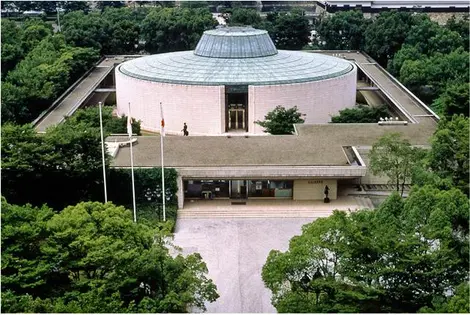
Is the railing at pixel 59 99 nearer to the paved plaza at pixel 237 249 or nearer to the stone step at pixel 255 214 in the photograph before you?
the stone step at pixel 255 214

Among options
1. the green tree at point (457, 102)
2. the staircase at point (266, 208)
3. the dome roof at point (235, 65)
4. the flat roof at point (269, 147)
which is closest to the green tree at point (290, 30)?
the dome roof at point (235, 65)

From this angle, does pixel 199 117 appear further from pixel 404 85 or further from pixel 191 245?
pixel 404 85

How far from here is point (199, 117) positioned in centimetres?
4409

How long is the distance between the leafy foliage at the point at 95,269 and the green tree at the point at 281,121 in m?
20.1

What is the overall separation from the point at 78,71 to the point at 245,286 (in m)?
37.8

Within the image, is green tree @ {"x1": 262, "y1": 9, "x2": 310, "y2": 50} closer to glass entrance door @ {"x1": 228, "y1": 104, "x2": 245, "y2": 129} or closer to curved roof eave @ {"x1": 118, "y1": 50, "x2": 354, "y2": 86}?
curved roof eave @ {"x1": 118, "y1": 50, "x2": 354, "y2": 86}

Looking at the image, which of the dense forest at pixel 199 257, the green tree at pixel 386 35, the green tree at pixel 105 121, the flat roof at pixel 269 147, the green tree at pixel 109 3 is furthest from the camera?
the green tree at pixel 109 3

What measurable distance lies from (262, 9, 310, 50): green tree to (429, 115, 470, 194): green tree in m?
45.3

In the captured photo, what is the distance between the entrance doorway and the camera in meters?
43.6

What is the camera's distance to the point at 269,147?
3606cm

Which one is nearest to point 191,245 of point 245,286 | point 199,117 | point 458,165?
point 245,286

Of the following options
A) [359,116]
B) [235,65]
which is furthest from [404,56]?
[235,65]

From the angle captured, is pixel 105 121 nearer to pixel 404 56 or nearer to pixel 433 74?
pixel 433 74

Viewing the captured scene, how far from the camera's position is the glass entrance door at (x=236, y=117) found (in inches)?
1757
